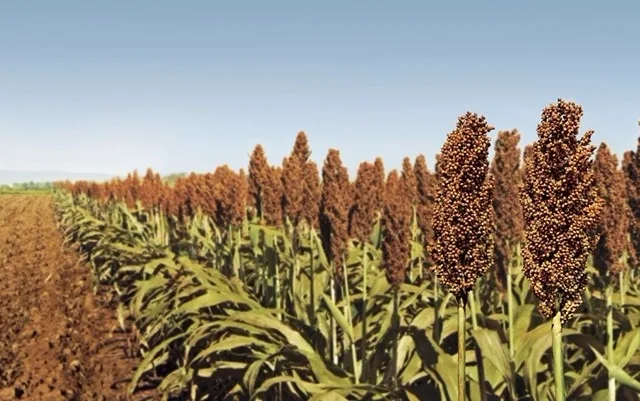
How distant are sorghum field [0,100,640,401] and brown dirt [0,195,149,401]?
1.5 inches

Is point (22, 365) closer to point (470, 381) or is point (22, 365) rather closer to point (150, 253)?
point (150, 253)

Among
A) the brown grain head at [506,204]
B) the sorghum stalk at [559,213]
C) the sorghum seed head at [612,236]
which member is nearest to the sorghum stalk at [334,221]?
the brown grain head at [506,204]

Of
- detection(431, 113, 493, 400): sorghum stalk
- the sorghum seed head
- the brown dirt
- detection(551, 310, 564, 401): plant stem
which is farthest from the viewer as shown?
the brown dirt

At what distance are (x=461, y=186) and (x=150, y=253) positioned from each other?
8.43 meters

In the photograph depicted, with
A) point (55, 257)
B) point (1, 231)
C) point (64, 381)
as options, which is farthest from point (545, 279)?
point (1, 231)

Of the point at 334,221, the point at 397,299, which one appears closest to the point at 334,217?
the point at 334,221

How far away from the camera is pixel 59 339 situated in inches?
353

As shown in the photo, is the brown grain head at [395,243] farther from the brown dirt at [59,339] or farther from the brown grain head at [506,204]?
the brown dirt at [59,339]

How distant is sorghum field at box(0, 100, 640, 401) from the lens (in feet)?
6.27

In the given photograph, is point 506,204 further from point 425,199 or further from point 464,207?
point 464,207

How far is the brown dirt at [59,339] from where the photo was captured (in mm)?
7025

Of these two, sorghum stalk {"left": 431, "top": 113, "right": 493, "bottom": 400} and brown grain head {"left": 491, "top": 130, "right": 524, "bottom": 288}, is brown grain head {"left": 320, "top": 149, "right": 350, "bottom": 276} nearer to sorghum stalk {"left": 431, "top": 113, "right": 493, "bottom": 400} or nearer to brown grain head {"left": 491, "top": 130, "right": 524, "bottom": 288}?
brown grain head {"left": 491, "top": 130, "right": 524, "bottom": 288}

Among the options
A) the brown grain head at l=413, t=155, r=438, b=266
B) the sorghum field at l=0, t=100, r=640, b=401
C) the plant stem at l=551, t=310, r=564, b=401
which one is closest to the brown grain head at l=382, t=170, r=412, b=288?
the sorghum field at l=0, t=100, r=640, b=401

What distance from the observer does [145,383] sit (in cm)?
699
